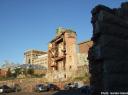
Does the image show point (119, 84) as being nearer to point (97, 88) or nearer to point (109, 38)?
point (97, 88)

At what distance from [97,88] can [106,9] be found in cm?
174

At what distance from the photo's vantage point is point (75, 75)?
76.0 m

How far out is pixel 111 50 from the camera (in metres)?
5.77

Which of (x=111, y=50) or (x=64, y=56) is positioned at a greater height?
(x=64, y=56)

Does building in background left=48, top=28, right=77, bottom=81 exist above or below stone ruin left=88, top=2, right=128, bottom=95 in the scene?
above

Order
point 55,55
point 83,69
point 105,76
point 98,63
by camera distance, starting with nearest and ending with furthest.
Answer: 1. point 105,76
2. point 98,63
3. point 83,69
4. point 55,55

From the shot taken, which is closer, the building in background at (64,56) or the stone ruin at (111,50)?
the stone ruin at (111,50)

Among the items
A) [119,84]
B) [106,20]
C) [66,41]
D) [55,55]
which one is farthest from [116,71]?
[55,55]

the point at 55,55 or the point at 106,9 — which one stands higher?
the point at 55,55

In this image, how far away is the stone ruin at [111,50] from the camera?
571 centimetres

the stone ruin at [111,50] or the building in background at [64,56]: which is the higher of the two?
the building in background at [64,56]

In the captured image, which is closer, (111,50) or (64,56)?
(111,50)

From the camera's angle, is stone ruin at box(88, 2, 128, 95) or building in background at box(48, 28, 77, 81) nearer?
stone ruin at box(88, 2, 128, 95)

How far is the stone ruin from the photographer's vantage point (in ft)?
18.7
